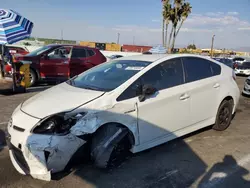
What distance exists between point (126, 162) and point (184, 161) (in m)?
0.86

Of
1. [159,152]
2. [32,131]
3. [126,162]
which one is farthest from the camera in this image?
[159,152]

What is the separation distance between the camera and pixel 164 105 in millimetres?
3750

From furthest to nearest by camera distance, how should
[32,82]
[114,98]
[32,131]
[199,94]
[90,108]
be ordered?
1. [32,82]
2. [199,94]
3. [114,98]
4. [90,108]
5. [32,131]

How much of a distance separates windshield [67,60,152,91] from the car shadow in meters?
1.70

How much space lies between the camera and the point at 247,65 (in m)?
19.6

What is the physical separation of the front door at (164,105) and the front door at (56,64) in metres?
6.88

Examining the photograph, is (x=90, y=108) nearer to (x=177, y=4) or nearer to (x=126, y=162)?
(x=126, y=162)

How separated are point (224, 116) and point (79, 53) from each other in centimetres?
704

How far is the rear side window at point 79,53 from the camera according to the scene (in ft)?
34.3

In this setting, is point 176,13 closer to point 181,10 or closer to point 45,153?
point 181,10

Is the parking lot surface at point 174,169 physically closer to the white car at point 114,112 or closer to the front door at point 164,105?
the white car at point 114,112

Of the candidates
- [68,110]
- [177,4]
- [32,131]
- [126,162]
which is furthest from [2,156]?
[177,4]

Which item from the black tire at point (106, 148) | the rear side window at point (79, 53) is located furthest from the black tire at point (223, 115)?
the rear side window at point (79, 53)

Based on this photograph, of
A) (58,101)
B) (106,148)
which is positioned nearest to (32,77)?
(58,101)
